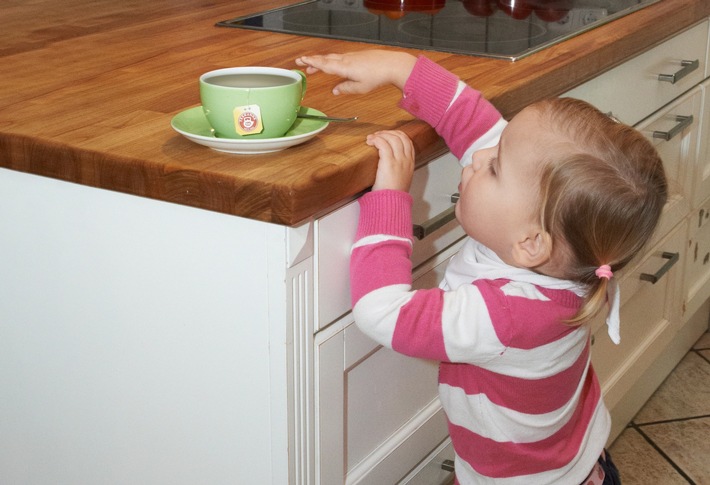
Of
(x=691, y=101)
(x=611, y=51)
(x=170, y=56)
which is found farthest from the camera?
(x=691, y=101)

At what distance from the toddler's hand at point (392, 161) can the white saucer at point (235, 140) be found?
7 cm

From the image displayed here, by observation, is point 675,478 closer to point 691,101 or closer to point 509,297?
point 691,101

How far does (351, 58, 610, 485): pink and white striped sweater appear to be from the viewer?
1.06m

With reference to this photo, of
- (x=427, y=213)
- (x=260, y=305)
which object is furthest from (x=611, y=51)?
(x=260, y=305)

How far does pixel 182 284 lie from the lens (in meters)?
1.05

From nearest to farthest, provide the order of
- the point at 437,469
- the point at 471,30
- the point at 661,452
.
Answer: the point at 437,469 → the point at 471,30 → the point at 661,452

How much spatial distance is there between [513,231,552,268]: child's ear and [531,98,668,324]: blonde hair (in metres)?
0.01

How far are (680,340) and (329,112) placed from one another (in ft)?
5.35

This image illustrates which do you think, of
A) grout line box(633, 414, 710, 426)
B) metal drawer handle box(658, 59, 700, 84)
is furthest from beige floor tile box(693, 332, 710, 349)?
metal drawer handle box(658, 59, 700, 84)

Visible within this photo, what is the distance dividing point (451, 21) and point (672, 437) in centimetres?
111

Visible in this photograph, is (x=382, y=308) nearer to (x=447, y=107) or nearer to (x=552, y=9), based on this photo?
(x=447, y=107)

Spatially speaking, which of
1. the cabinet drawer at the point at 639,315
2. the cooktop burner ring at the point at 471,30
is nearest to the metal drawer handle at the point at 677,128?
the cabinet drawer at the point at 639,315

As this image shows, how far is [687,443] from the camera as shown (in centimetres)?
219

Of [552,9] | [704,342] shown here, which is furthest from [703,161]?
[704,342]
